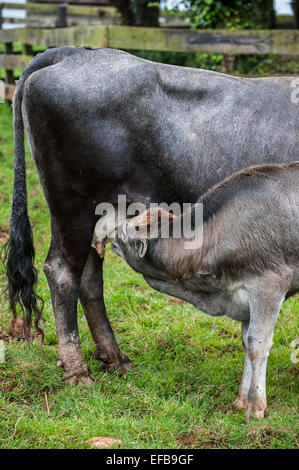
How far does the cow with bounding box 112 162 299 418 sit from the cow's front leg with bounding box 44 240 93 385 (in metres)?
0.56

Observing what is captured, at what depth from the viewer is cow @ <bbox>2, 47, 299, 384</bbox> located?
187 inches

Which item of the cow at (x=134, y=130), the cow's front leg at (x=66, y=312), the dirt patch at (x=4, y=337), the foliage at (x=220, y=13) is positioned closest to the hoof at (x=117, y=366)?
the cow's front leg at (x=66, y=312)

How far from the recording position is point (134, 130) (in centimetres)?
477

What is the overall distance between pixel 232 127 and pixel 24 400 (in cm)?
241

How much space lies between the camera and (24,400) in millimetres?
4742

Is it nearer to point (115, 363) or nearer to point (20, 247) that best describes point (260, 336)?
point (115, 363)

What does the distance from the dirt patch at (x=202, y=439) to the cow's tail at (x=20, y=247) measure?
1.49m

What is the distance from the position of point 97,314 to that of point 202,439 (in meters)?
1.58

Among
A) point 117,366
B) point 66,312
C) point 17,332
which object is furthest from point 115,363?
point 17,332

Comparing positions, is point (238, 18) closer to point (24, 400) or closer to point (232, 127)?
point (232, 127)

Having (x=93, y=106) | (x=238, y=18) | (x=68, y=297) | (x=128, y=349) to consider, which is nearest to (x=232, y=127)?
(x=93, y=106)

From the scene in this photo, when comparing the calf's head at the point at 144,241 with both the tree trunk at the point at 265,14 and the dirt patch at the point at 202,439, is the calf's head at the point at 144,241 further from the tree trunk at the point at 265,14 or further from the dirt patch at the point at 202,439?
the tree trunk at the point at 265,14

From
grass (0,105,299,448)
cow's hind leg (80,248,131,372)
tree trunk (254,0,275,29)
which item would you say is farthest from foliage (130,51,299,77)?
cow's hind leg (80,248,131,372)

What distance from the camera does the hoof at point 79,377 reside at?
5.03 meters
